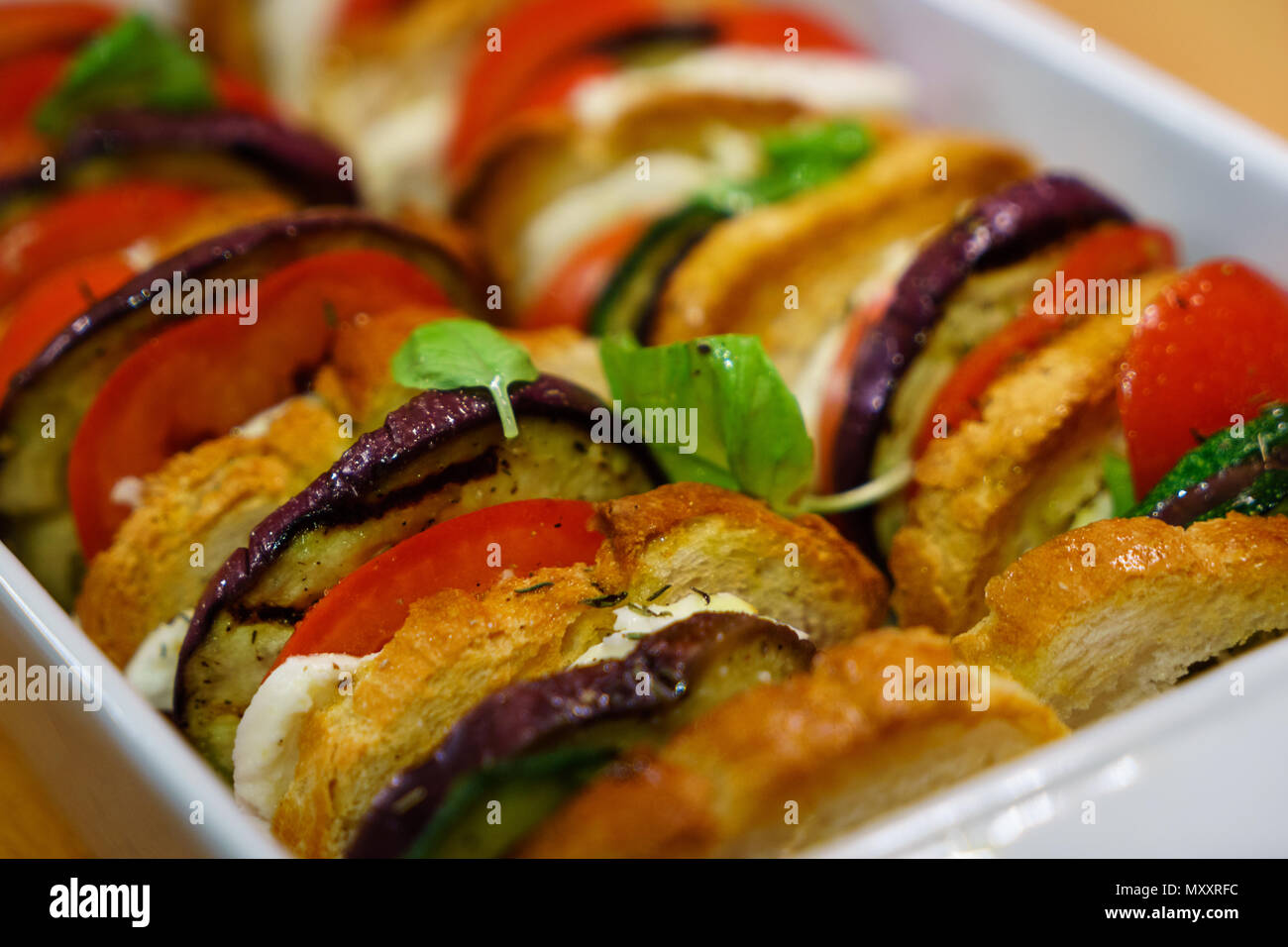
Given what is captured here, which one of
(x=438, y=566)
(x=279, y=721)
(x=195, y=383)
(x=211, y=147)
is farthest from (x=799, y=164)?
(x=279, y=721)

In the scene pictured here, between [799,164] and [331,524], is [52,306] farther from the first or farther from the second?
[799,164]

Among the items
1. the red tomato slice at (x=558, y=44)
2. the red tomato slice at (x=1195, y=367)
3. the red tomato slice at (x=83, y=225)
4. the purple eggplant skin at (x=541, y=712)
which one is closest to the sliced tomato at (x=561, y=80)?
the red tomato slice at (x=558, y=44)

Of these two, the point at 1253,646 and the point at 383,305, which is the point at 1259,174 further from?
the point at 383,305

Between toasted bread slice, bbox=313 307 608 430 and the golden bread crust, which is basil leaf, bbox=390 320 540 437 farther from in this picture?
the golden bread crust

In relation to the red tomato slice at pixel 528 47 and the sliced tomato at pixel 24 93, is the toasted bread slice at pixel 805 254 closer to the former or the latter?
the red tomato slice at pixel 528 47
